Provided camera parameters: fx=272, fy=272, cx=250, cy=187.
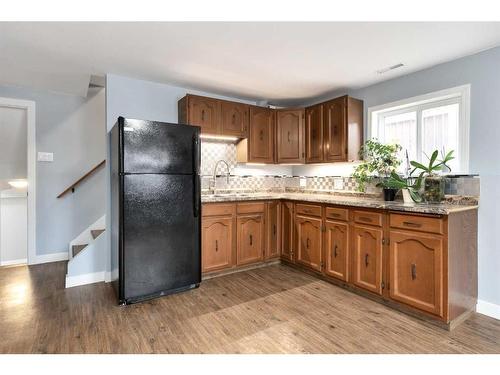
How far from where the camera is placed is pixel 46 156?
3652mm

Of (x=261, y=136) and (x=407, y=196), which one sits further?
(x=261, y=136)

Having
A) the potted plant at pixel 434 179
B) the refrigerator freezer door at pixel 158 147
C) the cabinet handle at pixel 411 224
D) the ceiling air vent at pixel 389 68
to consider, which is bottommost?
the cabinet handle at pixel 411 224

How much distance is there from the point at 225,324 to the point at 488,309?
7.05 feet

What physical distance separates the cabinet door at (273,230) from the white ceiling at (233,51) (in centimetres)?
150

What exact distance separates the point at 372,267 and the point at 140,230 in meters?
2.11

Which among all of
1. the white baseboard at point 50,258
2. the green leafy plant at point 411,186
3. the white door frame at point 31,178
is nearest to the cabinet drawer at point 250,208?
the green leafy plant at point 411,186

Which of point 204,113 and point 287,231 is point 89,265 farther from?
point 287,231

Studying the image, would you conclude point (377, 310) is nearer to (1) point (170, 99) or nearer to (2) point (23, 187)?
(1) point (170, 99)

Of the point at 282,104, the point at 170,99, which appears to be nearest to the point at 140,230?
the point at 170,99

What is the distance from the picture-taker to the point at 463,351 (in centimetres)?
174

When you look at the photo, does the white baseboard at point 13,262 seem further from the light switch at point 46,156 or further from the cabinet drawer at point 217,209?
the cabinet drawer at point 217,209

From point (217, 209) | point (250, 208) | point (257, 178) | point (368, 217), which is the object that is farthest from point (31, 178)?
point (368, 217)

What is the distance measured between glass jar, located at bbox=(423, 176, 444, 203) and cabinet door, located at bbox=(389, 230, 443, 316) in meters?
0.55

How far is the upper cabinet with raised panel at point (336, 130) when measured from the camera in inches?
125
